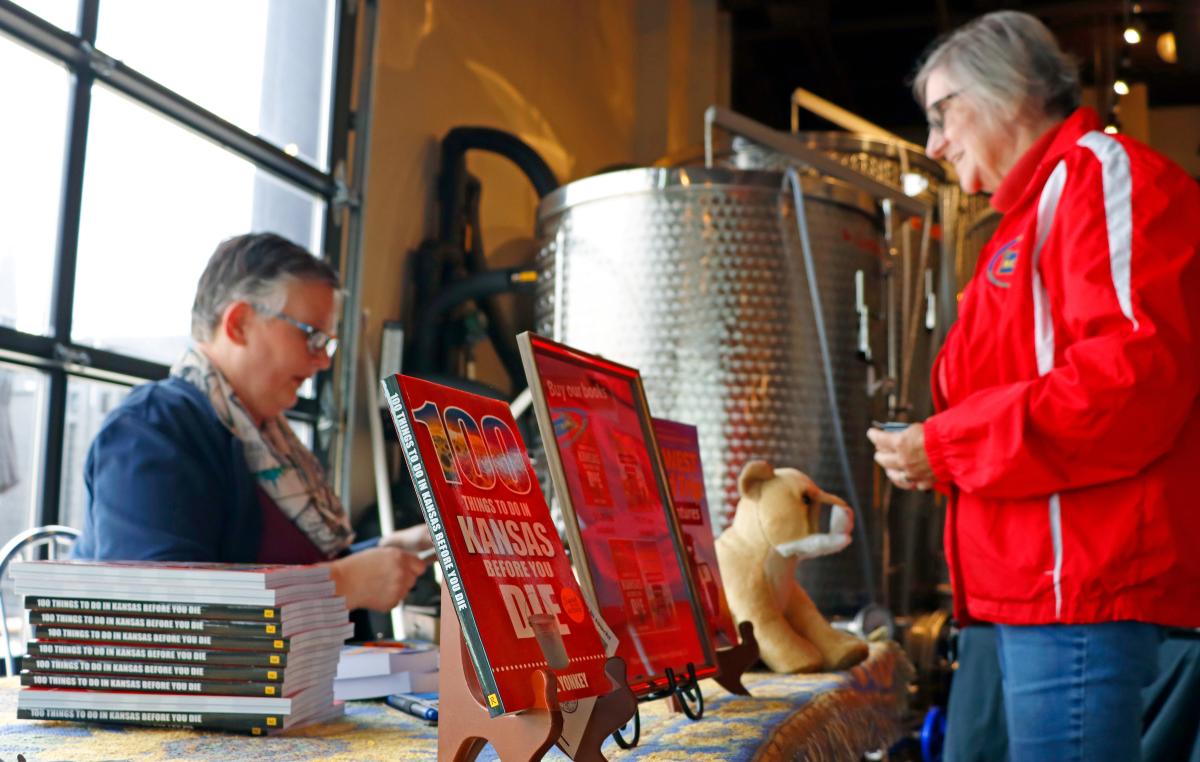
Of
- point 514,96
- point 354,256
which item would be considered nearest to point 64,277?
point 354,256

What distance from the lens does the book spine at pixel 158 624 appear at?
1.16m

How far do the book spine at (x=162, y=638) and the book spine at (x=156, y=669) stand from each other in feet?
0.07

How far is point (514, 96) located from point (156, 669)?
3.53 m

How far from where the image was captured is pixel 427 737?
117 cm

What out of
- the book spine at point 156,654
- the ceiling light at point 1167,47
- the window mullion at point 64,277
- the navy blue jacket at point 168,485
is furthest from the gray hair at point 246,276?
the ceiling light at point 1167,47

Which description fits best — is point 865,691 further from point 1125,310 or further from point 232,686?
point 232,686

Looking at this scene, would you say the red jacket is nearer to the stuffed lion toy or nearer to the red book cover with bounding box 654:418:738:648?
the stuffed lion toy

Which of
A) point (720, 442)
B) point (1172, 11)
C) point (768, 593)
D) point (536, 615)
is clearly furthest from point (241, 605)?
point (1172, 11)

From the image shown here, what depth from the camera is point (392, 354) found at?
3.49m

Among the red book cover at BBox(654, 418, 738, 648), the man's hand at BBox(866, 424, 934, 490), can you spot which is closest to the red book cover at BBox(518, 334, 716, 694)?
the red book cover at BBox(654, 418, 738, 648)

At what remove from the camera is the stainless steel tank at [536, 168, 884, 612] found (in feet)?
9.09

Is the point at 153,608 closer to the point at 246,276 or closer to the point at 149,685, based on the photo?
the point at 149,685

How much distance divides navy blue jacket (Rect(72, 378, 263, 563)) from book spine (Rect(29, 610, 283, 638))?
499mm

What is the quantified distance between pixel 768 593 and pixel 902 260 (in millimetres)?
1781
